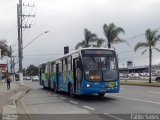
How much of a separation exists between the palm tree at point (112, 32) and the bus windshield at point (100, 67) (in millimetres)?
37942

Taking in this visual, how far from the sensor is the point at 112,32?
60.0m

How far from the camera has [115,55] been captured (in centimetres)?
2255

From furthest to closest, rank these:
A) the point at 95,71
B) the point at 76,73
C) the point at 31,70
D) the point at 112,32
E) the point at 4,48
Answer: the point at 31,70 < the point at 4,48 < the point at 112,32 < the point at 76,73 < the point at 95,71

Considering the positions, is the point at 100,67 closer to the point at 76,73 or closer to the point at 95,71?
the point at 95,71

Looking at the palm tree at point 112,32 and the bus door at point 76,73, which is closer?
the bus door at point 76,73

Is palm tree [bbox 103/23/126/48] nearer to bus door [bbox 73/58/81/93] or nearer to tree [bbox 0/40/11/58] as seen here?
tree [bbox 0/40/11/58]

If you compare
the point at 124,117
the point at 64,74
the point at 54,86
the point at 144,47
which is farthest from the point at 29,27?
the point at 124,117

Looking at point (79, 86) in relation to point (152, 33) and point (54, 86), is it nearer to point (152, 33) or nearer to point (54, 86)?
point (54, 86)

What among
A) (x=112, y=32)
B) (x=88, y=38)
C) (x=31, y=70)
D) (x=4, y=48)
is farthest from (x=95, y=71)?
(x=31, y=70)

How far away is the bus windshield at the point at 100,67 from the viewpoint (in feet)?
70.9

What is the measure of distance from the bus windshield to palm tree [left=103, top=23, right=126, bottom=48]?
124ft

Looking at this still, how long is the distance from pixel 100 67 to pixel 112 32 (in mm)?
38733

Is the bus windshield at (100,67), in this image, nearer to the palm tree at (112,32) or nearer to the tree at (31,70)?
the palm tree at (112,32)

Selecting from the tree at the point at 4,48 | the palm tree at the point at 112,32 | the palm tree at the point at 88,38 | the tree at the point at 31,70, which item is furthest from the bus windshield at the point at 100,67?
the tree at the point at 31,70
